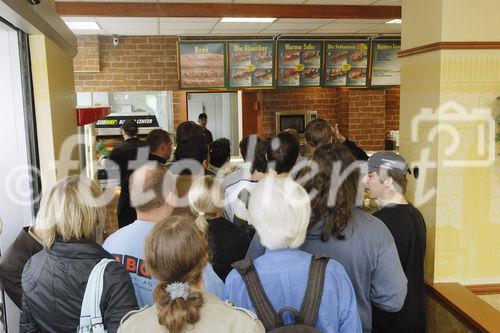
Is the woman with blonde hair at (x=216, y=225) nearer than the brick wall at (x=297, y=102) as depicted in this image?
Yes

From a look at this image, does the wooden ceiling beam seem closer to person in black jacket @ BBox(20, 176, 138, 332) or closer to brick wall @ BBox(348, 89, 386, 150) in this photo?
brick wall @ BBox(348, 89, 386, 150)

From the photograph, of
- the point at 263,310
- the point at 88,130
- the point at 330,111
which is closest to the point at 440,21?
the point at 263,310

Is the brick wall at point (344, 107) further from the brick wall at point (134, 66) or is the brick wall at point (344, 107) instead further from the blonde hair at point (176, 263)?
the blonde hair at point (176, 263)

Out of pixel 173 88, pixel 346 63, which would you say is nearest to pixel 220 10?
pixel 173 88

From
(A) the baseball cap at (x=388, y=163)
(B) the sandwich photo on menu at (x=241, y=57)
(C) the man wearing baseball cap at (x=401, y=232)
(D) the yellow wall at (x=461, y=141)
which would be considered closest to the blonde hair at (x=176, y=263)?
(C) the man wearing baseball cap at (x=401, y=232)

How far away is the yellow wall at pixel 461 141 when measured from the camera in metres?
2.53

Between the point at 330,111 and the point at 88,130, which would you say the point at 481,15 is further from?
the point at 330,111

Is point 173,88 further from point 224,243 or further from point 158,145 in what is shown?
point 224,243

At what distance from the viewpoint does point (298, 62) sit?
21.8 feet

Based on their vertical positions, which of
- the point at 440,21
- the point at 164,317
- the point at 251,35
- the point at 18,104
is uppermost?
the point at 251,35

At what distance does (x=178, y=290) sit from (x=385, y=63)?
20.8 ft

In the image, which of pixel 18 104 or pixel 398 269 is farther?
pixel 18 104

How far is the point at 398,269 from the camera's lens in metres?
1.80

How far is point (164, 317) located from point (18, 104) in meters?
1.77
